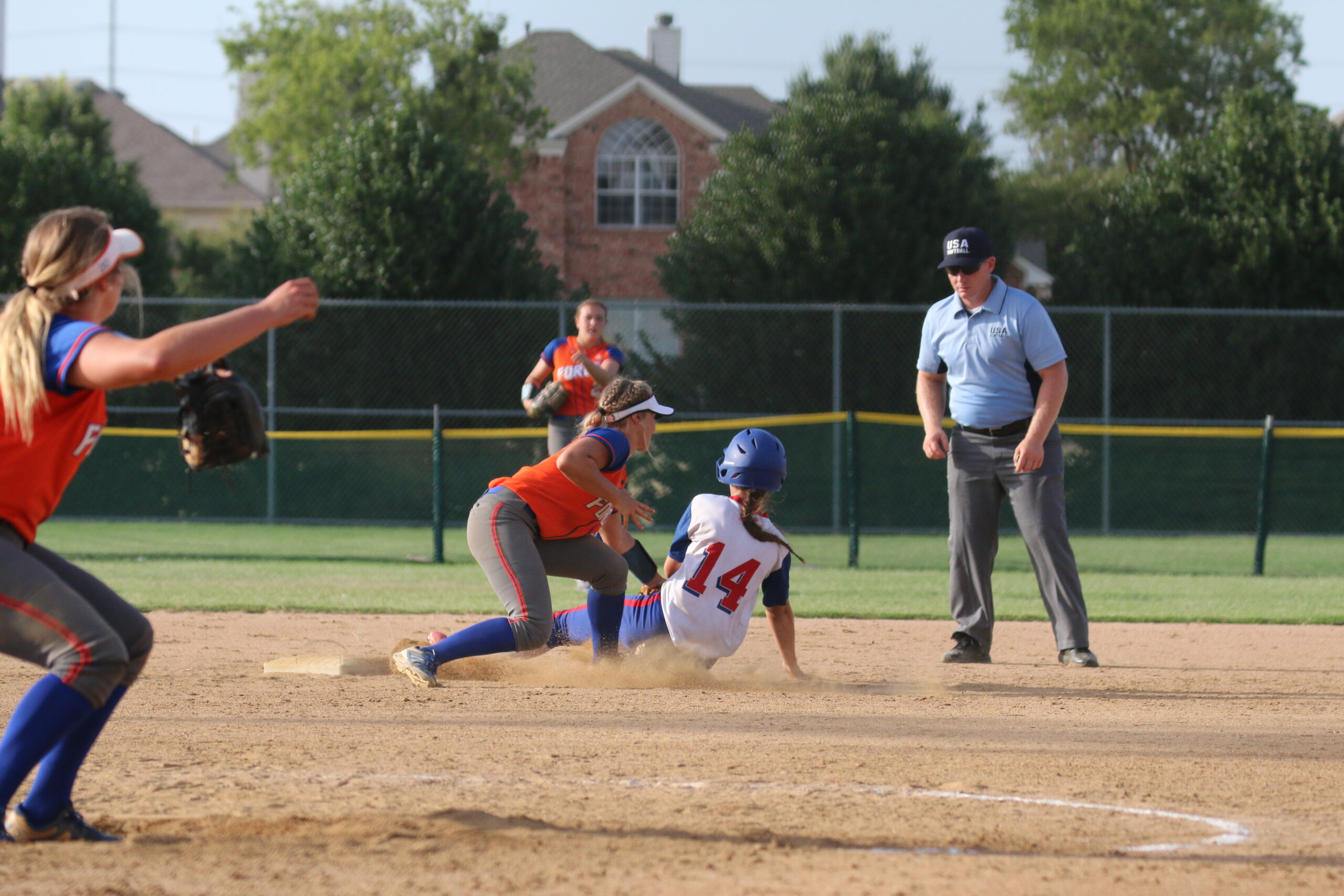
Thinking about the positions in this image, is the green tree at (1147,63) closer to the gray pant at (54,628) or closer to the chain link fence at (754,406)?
the chain link fence at (754,406)

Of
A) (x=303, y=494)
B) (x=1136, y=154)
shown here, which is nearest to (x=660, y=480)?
(x=303, y=494)

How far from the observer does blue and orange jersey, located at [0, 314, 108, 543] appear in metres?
3.04

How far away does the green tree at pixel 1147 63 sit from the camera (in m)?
37.0

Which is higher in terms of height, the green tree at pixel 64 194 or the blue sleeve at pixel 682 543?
the green tree at pixel 64 194

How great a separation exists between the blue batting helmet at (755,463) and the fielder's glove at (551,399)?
3.73 m

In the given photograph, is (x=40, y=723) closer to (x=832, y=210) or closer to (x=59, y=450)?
(x=59, y=450)

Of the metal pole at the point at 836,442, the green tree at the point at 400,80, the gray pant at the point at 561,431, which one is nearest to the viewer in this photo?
the gray pant at the point at 561,431

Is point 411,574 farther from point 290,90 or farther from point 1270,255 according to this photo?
point 290,90

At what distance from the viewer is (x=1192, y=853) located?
3.36 m

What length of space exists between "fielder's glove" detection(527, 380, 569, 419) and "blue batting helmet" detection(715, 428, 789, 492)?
3.73 meters

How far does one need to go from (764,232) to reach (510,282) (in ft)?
12.2

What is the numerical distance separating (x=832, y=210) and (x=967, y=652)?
1363 centimetres

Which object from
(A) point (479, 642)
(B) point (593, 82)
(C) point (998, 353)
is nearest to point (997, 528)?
(C) point (998, 353)

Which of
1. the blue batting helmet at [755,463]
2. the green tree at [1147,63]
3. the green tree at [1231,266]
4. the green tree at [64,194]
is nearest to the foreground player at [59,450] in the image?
the blue batting helmet at [755,463]
